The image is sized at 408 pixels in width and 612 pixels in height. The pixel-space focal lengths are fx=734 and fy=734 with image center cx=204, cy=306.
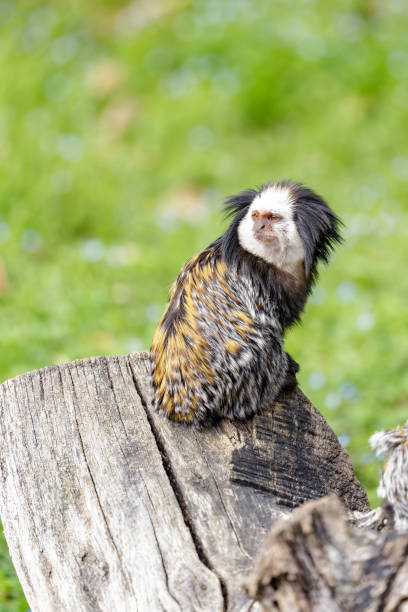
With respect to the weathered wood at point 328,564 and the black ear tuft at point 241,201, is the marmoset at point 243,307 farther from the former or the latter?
the weathered wood at point 328,564

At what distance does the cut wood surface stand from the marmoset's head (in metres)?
0.60

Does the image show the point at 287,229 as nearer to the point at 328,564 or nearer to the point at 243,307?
the point at 243,307

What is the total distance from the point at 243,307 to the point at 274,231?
0.35 m

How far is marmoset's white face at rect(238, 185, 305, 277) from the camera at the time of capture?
3.12 m

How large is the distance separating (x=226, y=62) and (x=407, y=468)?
7.70m

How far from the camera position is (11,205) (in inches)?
275

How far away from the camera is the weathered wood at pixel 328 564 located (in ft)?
6.39

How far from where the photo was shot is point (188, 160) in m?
8.21

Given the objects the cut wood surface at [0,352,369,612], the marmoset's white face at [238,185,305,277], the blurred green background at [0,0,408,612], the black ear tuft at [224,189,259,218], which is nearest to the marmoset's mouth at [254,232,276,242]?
the marmoset's white face at [238,185,305,277]

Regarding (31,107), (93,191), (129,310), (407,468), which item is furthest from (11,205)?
(407,468)

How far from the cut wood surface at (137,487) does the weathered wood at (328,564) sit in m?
0.28

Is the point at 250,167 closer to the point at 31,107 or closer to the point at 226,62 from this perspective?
the point at 226,62

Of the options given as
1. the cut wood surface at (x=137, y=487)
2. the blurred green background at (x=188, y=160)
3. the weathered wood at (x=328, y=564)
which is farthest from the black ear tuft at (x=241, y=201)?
the blurred green background at (x=188, y=160)

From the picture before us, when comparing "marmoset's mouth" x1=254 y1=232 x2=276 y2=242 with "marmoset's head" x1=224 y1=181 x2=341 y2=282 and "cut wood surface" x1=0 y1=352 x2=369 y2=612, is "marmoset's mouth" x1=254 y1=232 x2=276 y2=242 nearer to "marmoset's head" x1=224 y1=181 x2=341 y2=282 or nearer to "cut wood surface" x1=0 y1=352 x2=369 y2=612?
"marmoset's head" x1=224 y1=181 x2=341 y2=282
